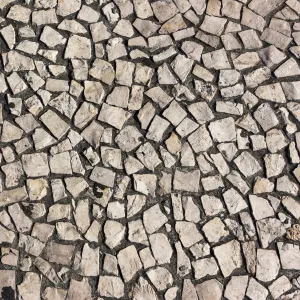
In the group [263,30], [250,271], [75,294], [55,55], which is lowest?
[75,294]

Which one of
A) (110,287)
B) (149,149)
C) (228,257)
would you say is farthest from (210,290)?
(149,149)

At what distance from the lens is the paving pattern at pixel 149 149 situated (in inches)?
136

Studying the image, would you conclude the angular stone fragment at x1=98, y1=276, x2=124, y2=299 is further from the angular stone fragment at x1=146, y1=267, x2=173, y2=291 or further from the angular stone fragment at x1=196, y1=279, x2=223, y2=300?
the angular stone fragment at x1=196, y1=279, x2=223, y2=300

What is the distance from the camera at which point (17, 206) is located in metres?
3.50

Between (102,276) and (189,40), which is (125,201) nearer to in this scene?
(102,276)

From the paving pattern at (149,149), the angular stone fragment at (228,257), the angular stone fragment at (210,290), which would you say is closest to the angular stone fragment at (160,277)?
the paving pattern at (149,149)

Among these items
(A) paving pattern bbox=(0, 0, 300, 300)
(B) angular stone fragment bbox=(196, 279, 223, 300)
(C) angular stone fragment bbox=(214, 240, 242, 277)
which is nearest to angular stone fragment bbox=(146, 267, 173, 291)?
(A) paving pattern bbox=(0, 0, 300, 300)

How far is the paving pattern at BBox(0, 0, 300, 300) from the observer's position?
3.45 m

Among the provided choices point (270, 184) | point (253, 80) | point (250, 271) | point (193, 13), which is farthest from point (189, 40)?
point (250, 271)

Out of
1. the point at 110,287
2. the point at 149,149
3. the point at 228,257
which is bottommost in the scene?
the point at 110,287

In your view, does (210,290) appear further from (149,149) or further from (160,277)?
(149,149)

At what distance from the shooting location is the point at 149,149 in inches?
143

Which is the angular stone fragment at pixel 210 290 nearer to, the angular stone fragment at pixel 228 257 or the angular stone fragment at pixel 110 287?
the angular stone fragment at pixel 228 257

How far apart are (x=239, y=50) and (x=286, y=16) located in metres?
0.43
